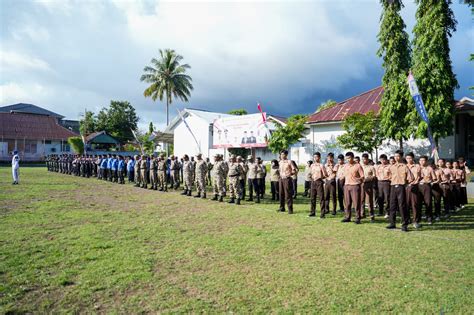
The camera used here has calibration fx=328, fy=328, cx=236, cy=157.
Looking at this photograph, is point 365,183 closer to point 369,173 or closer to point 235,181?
point 369,173

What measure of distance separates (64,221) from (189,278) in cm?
542

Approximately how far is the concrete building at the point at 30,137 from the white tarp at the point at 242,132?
104 ft

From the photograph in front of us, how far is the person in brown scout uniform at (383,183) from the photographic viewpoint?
9.76m

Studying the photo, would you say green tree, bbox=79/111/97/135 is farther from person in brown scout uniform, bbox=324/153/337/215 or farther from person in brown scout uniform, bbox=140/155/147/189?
person in brown scout uniform, bbox=324/153/337/215

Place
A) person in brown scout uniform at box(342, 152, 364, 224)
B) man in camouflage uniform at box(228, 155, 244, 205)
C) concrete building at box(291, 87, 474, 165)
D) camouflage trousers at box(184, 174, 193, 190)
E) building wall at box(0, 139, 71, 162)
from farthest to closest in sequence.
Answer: building wall at box(0, 139, 71, 162)
concrete building at box(291, 87, 474, 165)
camouflage trousers at box(184, 174, 193, 190)
man in camouflage uniform at box(228, 155, 244, 205)
person in brown scout uniform at box(342, 152, 364, 224)

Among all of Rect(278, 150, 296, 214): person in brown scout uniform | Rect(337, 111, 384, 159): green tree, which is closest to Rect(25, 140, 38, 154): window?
Rect(337, 111, 384, 159): green tree

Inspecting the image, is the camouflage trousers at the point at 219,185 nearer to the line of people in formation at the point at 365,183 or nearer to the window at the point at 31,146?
the line of people in formation at the point at 365,183

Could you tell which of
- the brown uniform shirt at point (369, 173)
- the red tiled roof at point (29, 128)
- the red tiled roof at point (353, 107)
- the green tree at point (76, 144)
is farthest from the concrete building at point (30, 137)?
the brown uniform shirt at point (369, 173)

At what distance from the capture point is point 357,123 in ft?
60.1

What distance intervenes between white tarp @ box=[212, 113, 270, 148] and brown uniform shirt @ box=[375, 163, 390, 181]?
10854 millimetres

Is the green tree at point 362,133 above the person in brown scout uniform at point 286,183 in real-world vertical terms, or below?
above

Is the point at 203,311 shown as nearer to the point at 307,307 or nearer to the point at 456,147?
the point at 307,307

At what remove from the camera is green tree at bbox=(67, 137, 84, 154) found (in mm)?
44094

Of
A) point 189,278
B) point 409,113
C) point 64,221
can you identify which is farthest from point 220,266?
point 409,113
